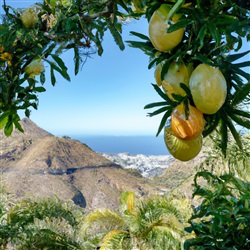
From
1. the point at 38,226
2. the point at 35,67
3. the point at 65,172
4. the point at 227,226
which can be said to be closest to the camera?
the point at 227,226

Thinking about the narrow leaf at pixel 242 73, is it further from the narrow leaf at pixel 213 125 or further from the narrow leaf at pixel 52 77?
the narrow leaf at pixel 52 77

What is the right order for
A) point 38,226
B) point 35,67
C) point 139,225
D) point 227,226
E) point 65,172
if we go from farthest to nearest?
point 65,172 < point 38,226 < point 139,225 < point 35,67 < point 227,226

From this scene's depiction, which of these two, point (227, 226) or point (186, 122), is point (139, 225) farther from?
point (186, 122)

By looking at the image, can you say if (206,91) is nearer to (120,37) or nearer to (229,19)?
(229,19)

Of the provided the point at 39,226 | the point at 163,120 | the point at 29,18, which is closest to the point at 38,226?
the point at 39,226

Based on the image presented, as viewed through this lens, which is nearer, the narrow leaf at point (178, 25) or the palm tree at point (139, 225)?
the narrow leaf at point (178, 25)

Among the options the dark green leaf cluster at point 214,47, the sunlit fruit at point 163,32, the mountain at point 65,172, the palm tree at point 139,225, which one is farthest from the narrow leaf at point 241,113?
the mountain at point 65,172

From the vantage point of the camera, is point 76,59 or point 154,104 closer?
point 154,104
